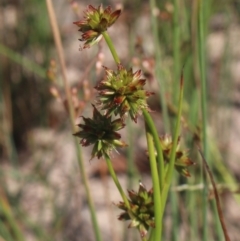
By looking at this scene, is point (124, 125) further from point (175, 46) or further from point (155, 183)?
point (175, 46)

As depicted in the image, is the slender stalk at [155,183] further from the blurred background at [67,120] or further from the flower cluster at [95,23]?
the blurred background at [67,120]

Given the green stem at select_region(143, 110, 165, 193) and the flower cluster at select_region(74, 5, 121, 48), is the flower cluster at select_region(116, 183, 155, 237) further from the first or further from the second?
the flower cluster at select_region(74, 5, 121, 48)

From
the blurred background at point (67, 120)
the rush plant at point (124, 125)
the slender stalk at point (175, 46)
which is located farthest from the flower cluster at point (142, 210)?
the blurred background at point (67, 120)

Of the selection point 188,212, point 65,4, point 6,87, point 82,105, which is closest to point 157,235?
point 82,105

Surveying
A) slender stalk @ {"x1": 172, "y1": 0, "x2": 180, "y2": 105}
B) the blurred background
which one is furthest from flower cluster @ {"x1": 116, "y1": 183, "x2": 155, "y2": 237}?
the blurred background

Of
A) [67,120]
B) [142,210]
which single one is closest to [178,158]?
[142,210]

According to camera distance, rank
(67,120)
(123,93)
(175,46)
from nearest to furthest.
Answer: (123,93)
(175,46)
(67,120)
